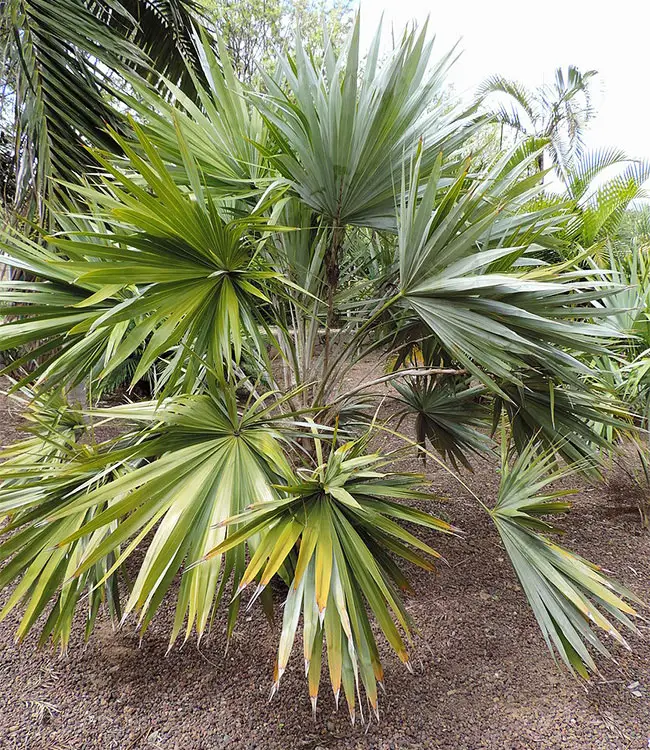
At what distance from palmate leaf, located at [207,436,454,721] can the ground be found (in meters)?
0.46

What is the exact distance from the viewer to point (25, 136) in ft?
7.90

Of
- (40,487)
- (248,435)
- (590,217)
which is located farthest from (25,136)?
(590,217)

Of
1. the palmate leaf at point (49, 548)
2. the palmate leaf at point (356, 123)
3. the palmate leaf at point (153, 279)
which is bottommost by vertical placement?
the palmate leaf at point (49, 548)

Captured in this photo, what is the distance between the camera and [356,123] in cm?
158

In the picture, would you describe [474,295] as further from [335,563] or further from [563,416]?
[335,563]

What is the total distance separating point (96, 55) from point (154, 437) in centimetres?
205

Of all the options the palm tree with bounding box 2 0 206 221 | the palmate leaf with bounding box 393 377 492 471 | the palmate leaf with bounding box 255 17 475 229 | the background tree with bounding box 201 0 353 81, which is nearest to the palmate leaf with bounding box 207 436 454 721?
the palmate leaf with bounding box 255 17 475 229

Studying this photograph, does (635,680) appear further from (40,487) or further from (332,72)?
(332,72)

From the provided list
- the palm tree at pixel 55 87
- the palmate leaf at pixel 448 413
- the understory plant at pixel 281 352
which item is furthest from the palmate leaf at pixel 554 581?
the palm tree at pixel 55 87

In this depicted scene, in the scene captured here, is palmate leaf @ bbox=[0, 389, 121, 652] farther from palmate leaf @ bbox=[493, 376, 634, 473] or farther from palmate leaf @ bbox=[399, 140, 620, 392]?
palmate leaf @ bbox=[493, 376, 634, 473]

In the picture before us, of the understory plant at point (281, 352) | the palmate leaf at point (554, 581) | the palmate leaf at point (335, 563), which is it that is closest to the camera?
the palmate leaf at point (335, 563)

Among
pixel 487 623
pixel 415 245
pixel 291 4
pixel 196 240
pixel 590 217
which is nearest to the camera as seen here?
pixel 196 240

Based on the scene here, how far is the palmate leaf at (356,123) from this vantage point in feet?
5.10

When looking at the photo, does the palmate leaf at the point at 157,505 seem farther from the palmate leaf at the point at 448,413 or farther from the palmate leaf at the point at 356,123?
the palmate leaf at the point at 448,413
